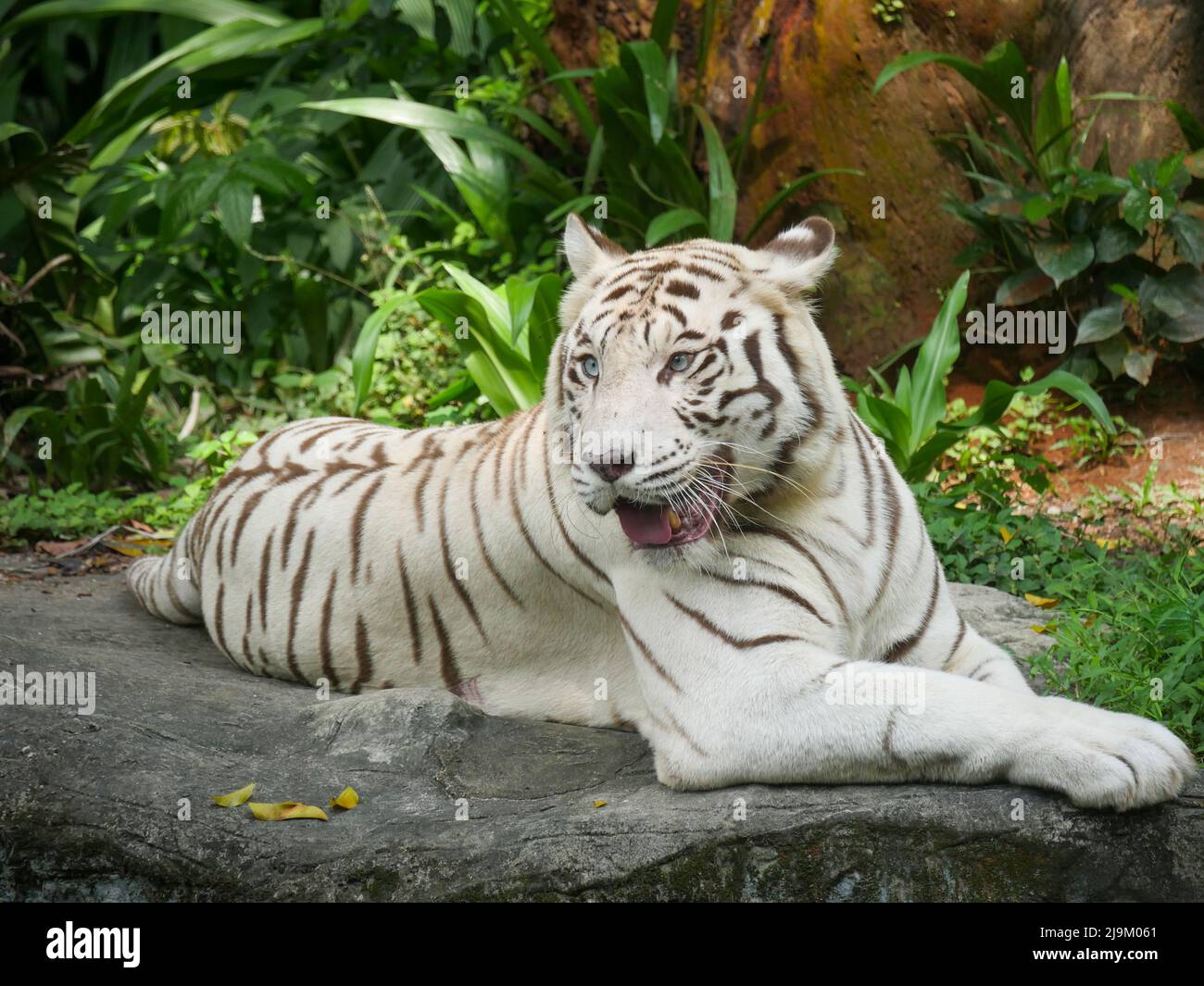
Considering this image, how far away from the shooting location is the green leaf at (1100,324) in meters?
6.02

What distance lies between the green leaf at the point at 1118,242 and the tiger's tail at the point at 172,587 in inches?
165

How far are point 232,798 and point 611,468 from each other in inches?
42.4

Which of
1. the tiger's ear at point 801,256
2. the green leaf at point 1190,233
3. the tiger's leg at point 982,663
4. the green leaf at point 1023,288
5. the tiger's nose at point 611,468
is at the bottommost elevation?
the tiger's leg at point 982,663

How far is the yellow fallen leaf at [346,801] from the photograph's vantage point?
110 inches

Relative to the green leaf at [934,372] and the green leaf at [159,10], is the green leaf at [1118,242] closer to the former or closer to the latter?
the green leaf at [934,372]

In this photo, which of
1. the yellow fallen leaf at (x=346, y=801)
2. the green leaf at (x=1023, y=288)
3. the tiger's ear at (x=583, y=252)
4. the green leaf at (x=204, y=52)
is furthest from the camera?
the green leaf at (x=204, y=52)

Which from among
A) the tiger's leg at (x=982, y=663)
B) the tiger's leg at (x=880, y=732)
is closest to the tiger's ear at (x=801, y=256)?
the tiger's leg at (x=880, y=732)

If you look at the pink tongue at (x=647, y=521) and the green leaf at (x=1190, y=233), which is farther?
the green leaf at (x=1190, y=233)

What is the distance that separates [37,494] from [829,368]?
471 centimetres

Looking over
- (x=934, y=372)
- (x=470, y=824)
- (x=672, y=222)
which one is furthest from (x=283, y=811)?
(x=672, y=222)

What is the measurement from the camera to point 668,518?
2.79 metres

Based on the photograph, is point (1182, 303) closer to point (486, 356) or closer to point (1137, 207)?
point (1137, 207)

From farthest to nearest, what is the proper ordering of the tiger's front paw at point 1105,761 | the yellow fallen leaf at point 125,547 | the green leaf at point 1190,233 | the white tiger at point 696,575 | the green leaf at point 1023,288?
the green leaf at point 1023,288 → the green leaf at point 1190,233 → the yellow fallen leaf at point 125,547 → the white tiger at point 696,575 → the tiger's front paw at point 1105,761

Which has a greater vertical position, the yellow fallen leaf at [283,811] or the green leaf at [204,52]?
the green leaf at [204,52]
